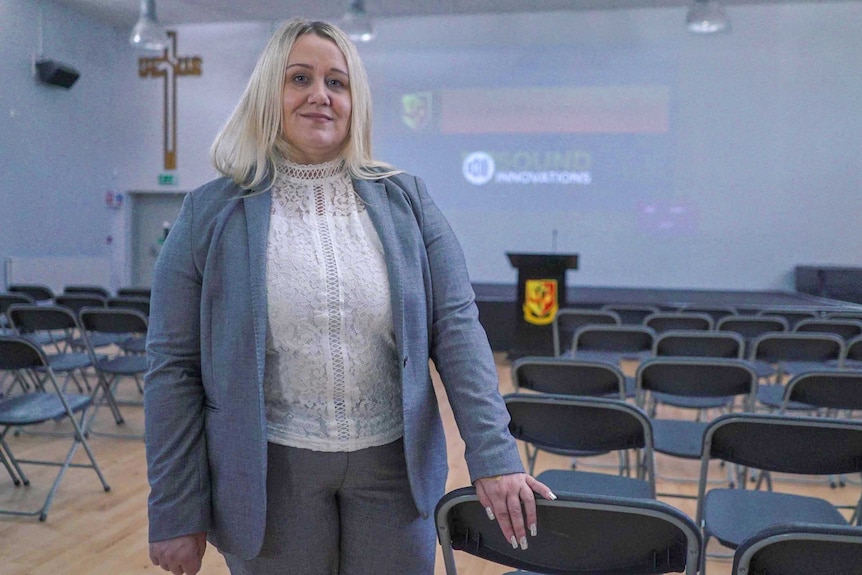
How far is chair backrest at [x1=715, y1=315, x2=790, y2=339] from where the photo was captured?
434cm

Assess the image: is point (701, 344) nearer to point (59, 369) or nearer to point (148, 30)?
point (59, 369)

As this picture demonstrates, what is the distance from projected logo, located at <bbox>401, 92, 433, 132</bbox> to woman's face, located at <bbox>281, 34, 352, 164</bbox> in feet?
27.9

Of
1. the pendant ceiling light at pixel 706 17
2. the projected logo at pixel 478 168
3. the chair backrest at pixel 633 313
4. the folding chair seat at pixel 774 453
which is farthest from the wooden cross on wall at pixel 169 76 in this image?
the folding chair seat at pixel 774 453

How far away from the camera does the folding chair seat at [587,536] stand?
3.84ft

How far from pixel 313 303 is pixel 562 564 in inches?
26.3

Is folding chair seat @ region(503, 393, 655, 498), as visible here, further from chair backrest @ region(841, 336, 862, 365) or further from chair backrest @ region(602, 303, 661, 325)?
chair backrest @ region(602, 303, 661, 325)

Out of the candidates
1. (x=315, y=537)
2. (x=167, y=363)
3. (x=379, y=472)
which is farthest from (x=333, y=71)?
(x=315, y=537)

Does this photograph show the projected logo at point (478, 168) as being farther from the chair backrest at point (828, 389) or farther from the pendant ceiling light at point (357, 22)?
the chair backrest at point (828, 389)

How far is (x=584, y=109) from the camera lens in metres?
9.06

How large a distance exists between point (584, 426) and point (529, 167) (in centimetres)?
734

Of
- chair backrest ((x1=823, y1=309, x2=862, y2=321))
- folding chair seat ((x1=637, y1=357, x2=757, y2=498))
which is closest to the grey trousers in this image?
folding chair seat ((x1=637, y1=357, x2=757, y2=498))

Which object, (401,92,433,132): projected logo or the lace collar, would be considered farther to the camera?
(401,92,433,132): projected logo

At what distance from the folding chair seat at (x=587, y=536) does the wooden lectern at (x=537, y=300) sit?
519cm

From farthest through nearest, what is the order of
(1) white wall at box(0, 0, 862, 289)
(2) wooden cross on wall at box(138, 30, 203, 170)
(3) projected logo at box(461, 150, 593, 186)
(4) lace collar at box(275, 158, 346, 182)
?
(2) wooden cross on wall at box(138, 30, 203, 170) < (3) projected logo at box(461, 150, 593, 186) < (1) white wall at box(0, 0, 862, 289) < (4) lace collar at box(275, 158, 346, 182)
